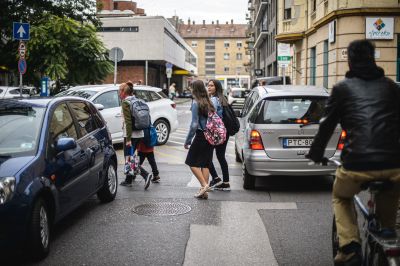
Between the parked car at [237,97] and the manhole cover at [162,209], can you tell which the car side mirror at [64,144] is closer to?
the manhole cover at [162,209]

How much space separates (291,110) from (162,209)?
8.51ft

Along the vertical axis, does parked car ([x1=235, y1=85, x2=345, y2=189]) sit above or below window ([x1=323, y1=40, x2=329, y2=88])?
below

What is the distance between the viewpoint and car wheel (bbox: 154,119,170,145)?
15.8m

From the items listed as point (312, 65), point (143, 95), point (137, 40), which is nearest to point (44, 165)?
point (143, 95)

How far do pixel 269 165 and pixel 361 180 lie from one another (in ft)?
15.3

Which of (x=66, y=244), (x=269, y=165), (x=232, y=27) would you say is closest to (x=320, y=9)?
(x=269, y=165)

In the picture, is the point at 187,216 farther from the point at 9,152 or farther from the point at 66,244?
the point at 9,152

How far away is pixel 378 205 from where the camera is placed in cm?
397

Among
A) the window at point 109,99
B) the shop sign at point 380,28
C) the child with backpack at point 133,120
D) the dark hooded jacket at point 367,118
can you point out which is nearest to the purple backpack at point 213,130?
the child with backpack at point 133,120

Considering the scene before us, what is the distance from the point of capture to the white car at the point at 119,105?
14.3m

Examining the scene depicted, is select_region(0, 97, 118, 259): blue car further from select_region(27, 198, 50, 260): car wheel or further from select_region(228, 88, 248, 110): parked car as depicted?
select_region(228, 88, 248, 110): parked car

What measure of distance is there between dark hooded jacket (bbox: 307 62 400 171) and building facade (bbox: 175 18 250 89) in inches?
5702

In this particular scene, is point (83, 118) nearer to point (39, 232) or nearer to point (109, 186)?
point (109, 186)

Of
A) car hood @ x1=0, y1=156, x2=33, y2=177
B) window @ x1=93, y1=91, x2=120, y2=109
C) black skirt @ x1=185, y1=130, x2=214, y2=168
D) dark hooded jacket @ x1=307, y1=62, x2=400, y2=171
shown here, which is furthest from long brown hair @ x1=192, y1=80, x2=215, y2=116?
window @ x1=93, y1=91, x2=120, y2=109
